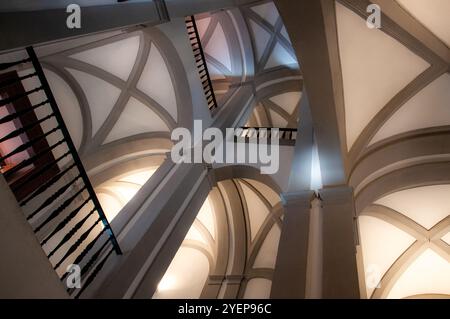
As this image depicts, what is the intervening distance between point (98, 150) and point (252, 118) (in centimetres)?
555

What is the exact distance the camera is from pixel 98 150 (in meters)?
8.66

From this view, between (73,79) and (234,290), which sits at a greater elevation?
(73,79)

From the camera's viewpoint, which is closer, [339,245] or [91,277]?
[339,245]

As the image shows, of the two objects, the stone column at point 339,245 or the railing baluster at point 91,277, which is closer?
the stone column at point 339,245

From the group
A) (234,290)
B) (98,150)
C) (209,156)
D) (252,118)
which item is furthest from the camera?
(252,118)

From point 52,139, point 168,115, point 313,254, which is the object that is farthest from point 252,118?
point 313,254

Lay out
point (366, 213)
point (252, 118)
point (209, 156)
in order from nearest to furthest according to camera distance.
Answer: point (209, 156)
point (366, 213)
point (252, 118)

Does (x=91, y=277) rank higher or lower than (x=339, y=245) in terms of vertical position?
lower

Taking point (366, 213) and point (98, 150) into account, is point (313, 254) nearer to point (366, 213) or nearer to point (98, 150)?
point (366, 213)

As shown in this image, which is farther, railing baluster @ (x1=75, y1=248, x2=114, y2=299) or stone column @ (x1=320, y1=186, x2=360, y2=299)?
railing baluster @ (x1=75, y1=248, x2=114, y2=299)
